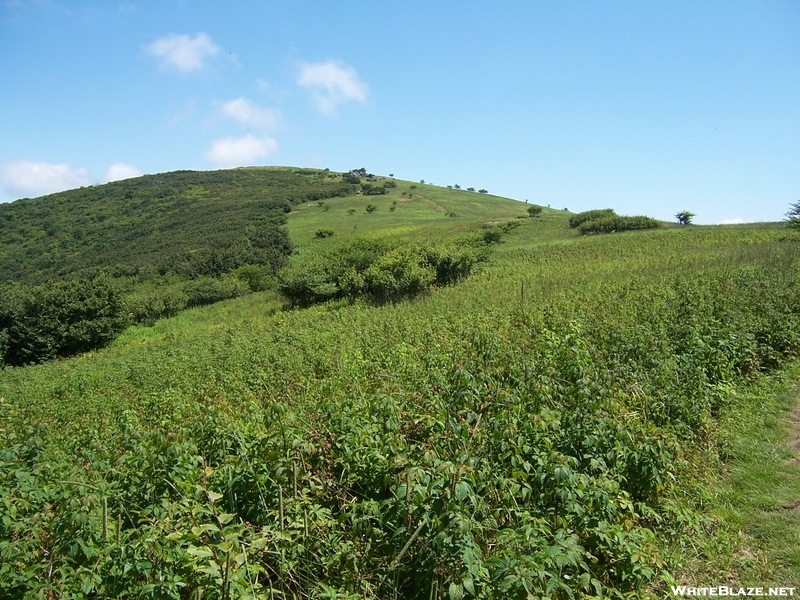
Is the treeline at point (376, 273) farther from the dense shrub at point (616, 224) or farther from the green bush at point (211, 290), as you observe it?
the green bush at point (211, 290)

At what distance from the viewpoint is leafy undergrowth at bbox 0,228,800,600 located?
2.32m

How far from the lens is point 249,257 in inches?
1938

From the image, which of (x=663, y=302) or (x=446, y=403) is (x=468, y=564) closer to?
(x=446, y=403)

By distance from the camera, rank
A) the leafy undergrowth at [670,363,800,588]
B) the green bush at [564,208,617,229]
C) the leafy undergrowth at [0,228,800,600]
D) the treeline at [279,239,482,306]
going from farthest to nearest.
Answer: the green bush at [564,208,617,229], the treeline at [279,239,482,306], the leafy undergrowth at [670,363,800,588], the leafy undergrowth at [0,228,800,600]

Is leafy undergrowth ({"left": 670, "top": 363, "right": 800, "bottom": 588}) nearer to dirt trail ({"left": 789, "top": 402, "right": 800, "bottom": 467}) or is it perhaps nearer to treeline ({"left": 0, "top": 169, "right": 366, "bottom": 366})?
dirt trail ({"left": 789, "top": 402, "right": 800, "bottom": 467})

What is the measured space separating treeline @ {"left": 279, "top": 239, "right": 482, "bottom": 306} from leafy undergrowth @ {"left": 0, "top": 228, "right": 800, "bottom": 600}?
1420 cm

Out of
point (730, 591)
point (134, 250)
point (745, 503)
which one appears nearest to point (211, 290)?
point (134, 250)

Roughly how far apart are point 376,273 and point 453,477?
1995 centimetres

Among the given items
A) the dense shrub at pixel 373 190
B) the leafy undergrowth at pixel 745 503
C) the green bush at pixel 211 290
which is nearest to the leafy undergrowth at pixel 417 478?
the leafy undergrowth at pixel 745 503

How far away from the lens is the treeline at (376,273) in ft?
71.2

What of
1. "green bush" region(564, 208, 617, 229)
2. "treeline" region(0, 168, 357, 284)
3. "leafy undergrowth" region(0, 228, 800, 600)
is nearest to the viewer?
"leafy undergrowth" region(0, 228, 800, 600)

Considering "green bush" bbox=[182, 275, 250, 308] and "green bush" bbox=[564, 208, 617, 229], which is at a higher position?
"green bush" bbox=[564, 208, 617, 229]

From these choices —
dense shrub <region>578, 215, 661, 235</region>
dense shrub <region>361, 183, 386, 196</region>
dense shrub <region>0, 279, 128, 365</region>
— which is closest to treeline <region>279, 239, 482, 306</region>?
dense shrub <region>578, 215, 661, 235</region>

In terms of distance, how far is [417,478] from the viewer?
273 centimetres
